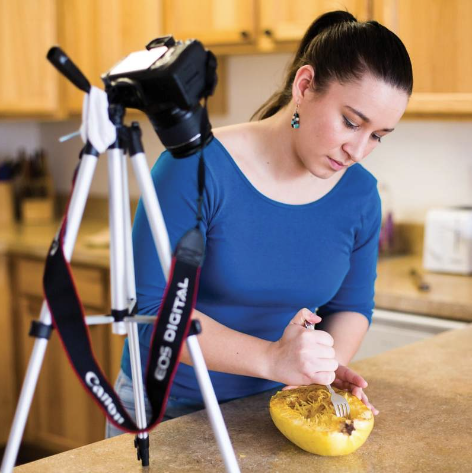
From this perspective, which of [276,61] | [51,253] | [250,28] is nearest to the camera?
[51,253]

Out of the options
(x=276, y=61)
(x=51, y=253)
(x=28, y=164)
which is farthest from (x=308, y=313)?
(x=28, y=164)

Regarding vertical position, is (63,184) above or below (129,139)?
below

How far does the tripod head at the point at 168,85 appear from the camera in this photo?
85 cm

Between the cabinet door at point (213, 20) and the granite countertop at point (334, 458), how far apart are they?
66.8 inches

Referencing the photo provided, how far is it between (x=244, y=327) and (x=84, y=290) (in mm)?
1608

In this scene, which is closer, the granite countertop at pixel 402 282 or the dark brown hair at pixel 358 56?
the dark brown hair at pixel 358 56

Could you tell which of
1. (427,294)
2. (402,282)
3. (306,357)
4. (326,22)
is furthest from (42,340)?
(402,282)

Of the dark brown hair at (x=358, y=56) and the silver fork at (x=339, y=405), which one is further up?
the dark brown hair at (x=358, y=56)

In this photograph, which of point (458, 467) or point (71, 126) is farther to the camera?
point (71, 126)

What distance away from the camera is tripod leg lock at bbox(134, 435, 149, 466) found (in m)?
1.02

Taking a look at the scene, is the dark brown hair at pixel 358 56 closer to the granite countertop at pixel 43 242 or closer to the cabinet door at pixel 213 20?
the cabinet door at pixel 213 20

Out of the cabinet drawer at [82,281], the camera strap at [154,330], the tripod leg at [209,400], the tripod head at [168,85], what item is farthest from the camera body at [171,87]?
the cabinet drawer at [82,281]

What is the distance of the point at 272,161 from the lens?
136 centimetres

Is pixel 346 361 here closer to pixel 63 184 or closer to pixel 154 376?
pixel 154 376
